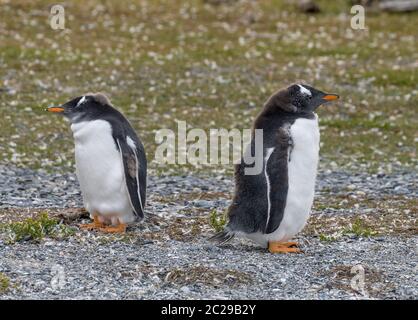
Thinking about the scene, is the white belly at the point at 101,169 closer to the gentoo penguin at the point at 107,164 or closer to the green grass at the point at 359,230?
the gentoo penguin at the point at 107,164

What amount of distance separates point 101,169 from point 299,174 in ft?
6.78

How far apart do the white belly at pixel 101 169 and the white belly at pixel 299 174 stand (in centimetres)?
169

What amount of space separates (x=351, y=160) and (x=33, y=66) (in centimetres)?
790

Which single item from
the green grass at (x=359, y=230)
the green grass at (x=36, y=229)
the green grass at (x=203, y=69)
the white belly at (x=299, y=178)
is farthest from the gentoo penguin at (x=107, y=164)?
the green grass at (x=203, y=69)

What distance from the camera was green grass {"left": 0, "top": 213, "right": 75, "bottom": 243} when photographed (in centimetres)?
965

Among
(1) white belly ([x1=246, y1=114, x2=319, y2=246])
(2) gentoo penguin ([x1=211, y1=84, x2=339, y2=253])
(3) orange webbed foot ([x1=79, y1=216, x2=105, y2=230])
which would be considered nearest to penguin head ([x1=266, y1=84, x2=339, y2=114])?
(2) gentoo penguin ([x1=211, y1=84, x2=339, y2=253])

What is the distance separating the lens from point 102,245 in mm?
9656

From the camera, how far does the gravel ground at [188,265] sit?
8195 mm

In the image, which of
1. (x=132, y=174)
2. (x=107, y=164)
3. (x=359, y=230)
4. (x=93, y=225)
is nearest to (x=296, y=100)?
(x=359, y=230)

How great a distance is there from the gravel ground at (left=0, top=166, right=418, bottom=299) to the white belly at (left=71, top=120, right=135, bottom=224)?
0.35 m

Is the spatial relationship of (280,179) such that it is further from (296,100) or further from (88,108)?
(88,108)

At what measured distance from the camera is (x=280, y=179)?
9477 millimetres

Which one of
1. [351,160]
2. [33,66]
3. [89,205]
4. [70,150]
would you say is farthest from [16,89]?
[89,205]

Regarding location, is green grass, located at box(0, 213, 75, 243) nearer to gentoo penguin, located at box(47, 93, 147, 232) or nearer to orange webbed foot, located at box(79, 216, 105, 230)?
orange webbed foot, located at box(79, 216, 105, 230)
